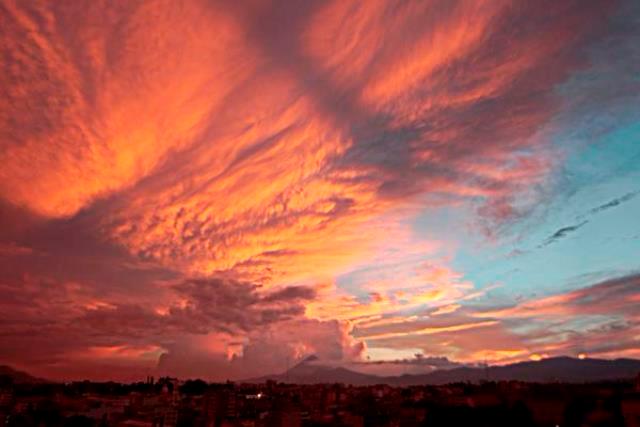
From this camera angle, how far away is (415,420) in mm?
40344

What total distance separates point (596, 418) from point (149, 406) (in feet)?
130

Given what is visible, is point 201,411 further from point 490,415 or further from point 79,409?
point 490,415

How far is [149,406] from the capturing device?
5047 centimetres

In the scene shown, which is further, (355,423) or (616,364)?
(616,364)

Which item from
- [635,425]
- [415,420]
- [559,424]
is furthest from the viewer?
[415,420]

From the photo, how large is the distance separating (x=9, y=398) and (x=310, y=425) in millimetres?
36494

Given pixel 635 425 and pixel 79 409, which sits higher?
pixel 79 409

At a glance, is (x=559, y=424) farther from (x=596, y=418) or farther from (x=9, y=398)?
(x=9, y=398)

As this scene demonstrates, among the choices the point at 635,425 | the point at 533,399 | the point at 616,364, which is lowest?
the point at 635,425

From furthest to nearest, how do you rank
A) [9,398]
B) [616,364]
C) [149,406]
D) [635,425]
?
[616,364] < [9,398] < [149,406] < [635,425]

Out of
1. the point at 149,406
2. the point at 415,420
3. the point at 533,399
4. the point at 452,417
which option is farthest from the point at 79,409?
the point at 533,399

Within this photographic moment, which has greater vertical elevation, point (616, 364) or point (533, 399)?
point (616, 364)

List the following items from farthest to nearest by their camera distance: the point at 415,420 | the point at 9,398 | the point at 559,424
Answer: the point at 9,398 → the point at 415,420 → the point at 559,424

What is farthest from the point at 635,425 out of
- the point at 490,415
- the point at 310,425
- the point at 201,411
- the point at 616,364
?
the point at 616,364
